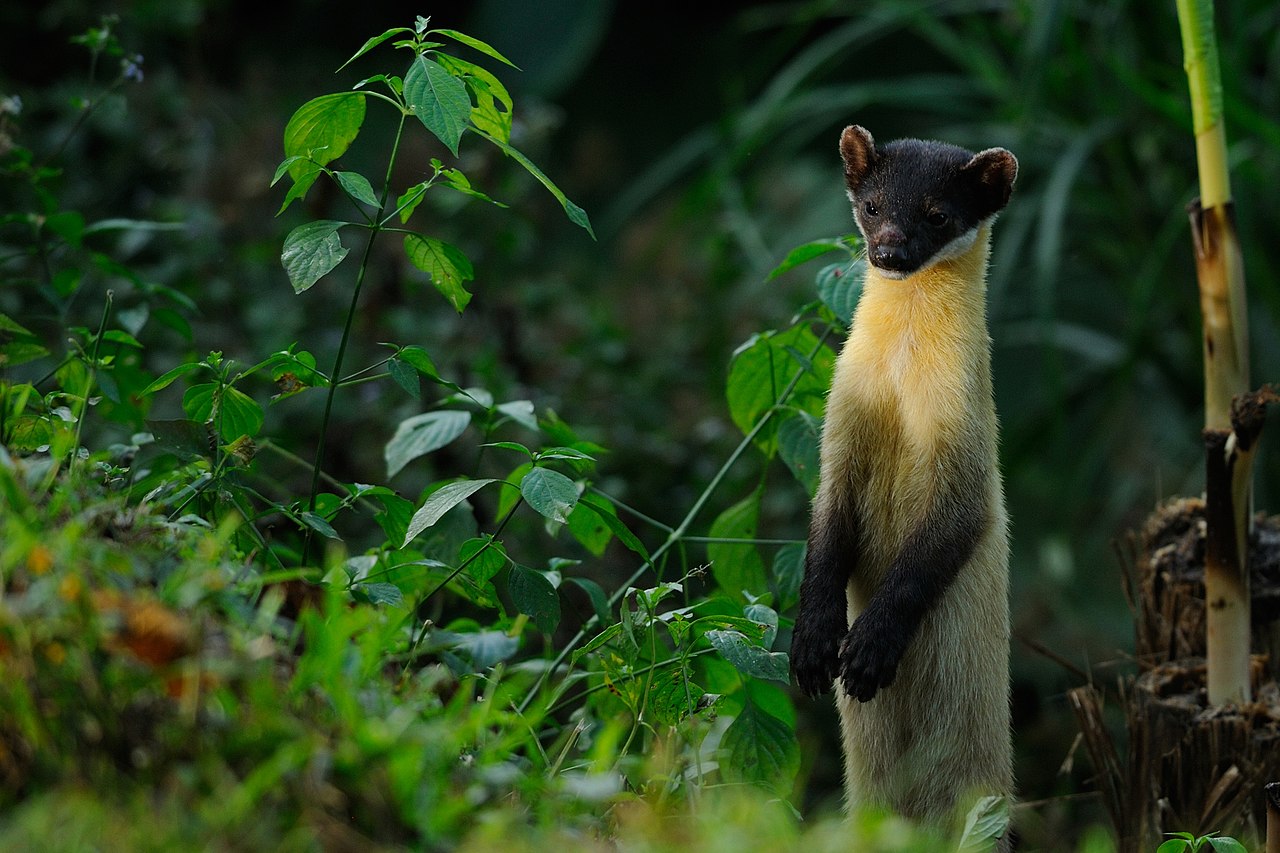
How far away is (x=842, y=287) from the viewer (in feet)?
7.56

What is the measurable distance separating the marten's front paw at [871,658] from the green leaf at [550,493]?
528 millimetres

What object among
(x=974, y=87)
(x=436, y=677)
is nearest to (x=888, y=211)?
(x=436, y=677)

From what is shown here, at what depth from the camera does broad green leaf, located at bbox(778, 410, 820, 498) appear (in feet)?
7.64

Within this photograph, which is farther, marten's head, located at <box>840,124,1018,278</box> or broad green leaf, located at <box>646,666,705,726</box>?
marten's head, located at <box>840,124,1018,278</box>

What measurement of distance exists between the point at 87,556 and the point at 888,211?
4.38 feet

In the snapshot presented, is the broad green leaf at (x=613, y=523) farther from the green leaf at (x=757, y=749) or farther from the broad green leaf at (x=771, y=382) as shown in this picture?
the broad green leaf at (x=771, y=382)

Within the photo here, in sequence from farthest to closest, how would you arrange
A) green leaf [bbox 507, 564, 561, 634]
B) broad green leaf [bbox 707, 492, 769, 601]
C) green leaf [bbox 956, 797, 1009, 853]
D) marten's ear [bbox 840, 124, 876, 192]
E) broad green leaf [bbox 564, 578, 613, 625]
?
broad green leaf [bbox 707, 492, 769, 601]
marten's ear [bbox 840, 124, 876, 192]
broad green leaf [bbox 564, 578, 613, 625]
green leaf [bbox 507, 564, 561, 634]
green leaf [bbox 956, 797, 1009, 853]

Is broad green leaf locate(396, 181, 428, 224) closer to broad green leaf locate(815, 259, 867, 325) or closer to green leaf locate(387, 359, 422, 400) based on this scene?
green leaf locate(387, 359, 422, 400)

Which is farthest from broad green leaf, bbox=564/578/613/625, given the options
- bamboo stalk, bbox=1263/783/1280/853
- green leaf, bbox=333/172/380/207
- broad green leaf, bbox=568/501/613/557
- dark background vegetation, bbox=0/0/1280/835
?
dark background vegetation, bbox=0/0/1280/835

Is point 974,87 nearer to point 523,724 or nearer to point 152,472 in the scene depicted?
point 152,472

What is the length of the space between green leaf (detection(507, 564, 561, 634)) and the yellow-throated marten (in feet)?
1.33

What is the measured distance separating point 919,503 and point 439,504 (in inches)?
30.0

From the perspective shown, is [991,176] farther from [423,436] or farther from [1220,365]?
[423,436]

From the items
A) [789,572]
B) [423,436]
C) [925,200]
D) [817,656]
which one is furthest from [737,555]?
[925,200]
